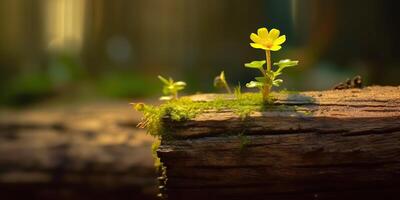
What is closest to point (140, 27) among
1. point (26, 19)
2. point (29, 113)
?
point (26, 19)

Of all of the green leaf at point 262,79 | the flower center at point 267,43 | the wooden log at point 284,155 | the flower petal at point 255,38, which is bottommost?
the wooden log at point 284,155

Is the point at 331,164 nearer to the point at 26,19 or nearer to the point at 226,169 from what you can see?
the point at 226,169

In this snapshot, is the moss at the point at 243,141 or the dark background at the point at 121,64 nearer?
the moss at the point at 243,141

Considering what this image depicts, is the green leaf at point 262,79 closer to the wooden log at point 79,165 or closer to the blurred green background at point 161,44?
the wooden log at point 79,165

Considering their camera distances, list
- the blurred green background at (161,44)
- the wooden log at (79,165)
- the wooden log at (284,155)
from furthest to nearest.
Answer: the blurred green background at (161,44) < the wooden log at (79,165) < the wooden log at (284,155)

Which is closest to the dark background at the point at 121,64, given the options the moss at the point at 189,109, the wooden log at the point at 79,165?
the wooden log at the point at 79,165

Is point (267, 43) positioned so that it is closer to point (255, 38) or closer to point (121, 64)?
point (255, 38)
